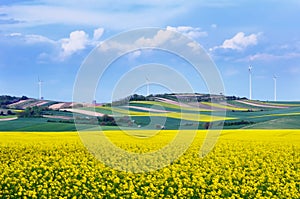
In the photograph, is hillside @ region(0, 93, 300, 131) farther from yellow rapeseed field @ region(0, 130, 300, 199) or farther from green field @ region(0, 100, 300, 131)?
yellow rapeseed field @ region(0, 130, 300, 199)

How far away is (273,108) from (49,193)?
4228cm

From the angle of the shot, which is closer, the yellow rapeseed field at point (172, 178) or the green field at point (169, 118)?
the yellow rapeseed field at point (172, 178)

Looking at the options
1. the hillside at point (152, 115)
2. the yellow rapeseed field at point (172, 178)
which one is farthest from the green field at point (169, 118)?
the yellow rapeseed field at point (172, 178)

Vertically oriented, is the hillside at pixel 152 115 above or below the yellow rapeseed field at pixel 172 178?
above

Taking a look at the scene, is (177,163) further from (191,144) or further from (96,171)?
(191,144)

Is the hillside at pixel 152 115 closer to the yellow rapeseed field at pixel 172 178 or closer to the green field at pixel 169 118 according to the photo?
the green field at pixel 169 118

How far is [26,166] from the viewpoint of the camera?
17562 millimetres

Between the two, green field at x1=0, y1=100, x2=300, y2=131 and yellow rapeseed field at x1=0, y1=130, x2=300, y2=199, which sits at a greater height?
green field at x1=0, y1=100, x2=300, y2=131

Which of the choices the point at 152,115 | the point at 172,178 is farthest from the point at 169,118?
the point at 172,178

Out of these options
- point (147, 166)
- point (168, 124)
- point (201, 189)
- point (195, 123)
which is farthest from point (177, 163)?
point (168, 124)

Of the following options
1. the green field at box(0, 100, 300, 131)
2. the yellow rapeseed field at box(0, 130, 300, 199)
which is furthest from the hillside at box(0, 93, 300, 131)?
the yellow rapeseed field at box(0, 130, 300, 199)

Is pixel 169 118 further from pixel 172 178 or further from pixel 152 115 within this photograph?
pixel 172 178

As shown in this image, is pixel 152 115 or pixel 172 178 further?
pixel 152 115

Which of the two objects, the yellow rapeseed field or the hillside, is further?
the hillside
